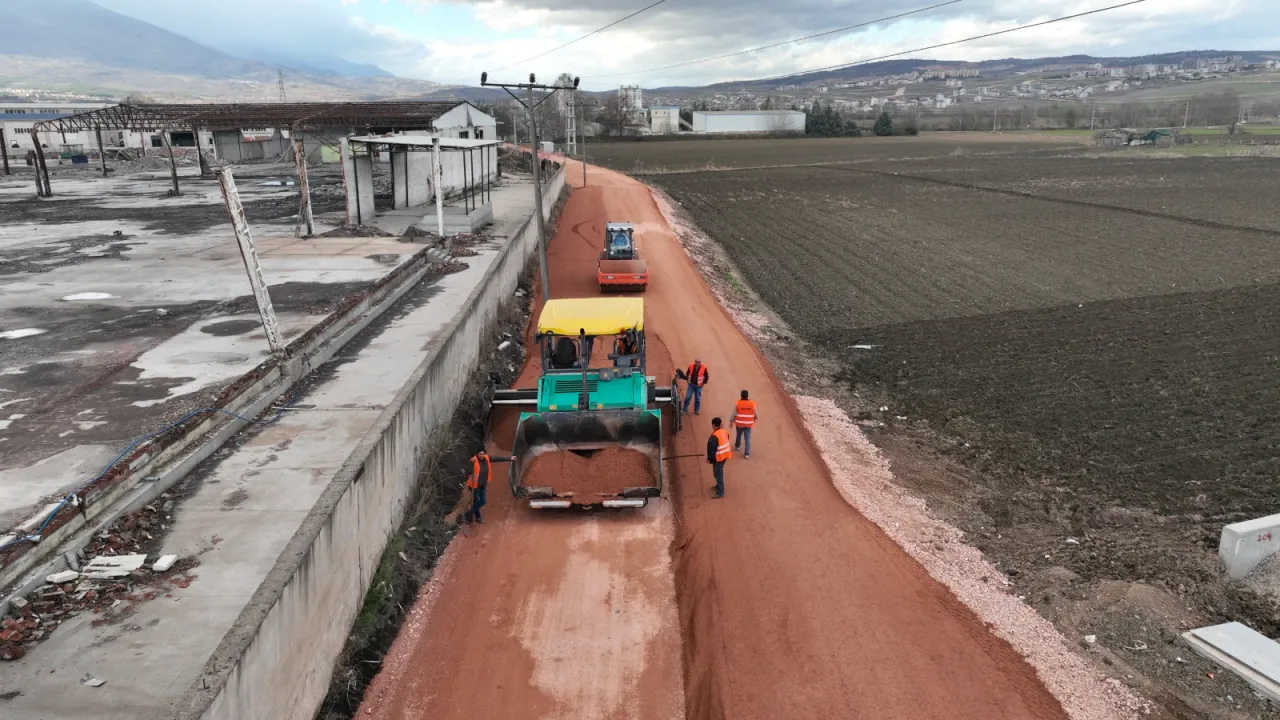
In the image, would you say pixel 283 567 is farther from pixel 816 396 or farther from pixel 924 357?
pixel 924 357

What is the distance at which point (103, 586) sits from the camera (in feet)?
28.1

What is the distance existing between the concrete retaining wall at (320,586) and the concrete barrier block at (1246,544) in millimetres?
11097

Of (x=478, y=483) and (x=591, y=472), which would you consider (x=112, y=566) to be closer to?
(x=478, y=483)

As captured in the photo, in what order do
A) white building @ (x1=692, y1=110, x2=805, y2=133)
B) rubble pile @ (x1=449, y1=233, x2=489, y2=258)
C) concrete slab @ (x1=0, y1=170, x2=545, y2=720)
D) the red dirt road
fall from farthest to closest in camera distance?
white building @ (x1=692, y1=110, x2=805, y2=133) → rubble pile @ (x1=449, y1=233, x2=489, y2=258) → the red dirt road → concrete slab @ (x1=0, y1=170, x2=545, y2=720)

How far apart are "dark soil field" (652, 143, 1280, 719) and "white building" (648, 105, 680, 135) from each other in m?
118

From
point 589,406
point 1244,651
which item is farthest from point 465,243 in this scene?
point 1244,651

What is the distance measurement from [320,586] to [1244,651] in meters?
9.98

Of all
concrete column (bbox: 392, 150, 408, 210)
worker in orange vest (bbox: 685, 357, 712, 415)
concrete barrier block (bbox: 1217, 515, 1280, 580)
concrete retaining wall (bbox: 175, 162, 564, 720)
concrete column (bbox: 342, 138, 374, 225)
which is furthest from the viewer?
concrete column (bbox: 392, 150, 408, 210)

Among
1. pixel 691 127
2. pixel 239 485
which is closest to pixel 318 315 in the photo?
pixel 239 485

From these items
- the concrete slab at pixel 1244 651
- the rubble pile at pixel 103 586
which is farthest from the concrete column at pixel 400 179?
the concrete slab at pixel 1244 651

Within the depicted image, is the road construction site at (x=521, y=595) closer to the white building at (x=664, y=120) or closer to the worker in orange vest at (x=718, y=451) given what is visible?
the worker in orange vest at (x=718, y=451)

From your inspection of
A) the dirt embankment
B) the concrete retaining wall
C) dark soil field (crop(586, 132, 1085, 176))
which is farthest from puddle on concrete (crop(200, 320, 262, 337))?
dark soil field (crop(586, 132, 1085, 176))

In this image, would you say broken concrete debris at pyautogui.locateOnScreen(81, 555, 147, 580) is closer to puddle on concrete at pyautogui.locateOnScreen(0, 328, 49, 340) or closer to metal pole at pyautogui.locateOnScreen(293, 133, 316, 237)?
puddle on concrete at pyautogui.locateOnScreen(0, 328, 49, 340)

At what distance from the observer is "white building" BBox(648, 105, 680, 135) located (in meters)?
156
